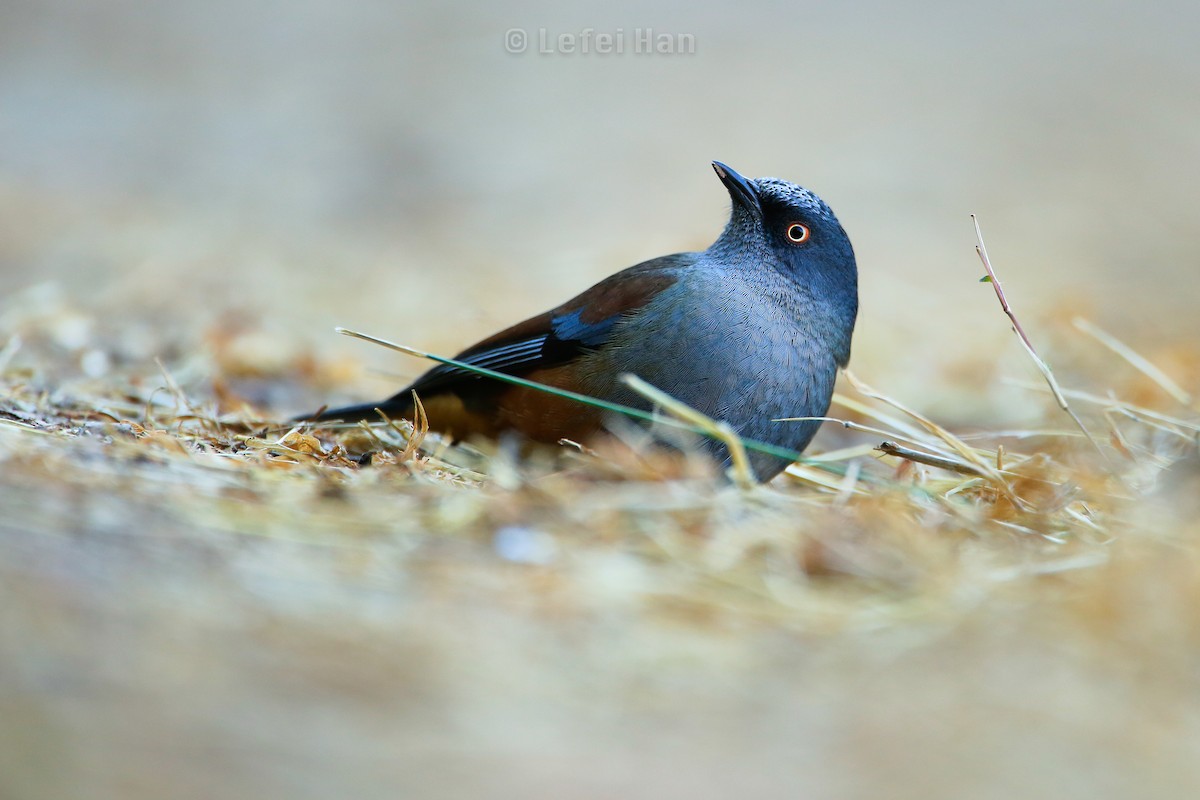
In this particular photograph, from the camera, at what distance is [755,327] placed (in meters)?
3.81

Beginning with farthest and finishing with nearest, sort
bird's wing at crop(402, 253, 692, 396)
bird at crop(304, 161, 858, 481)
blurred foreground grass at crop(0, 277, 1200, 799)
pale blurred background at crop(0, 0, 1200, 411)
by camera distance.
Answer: pale blurred background at crop(0, 0, 1200, 411), bird's wing at crop(402, 253, 692, 396), bird at crop(304, 161, 858, 481), blurred foreground grass at crop(0, 277, 1200, 799)

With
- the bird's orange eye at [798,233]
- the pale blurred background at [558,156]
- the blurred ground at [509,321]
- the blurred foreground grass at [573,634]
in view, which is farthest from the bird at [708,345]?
the pale blurred background at [558,156]

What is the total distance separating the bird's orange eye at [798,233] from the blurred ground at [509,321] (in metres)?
1.55

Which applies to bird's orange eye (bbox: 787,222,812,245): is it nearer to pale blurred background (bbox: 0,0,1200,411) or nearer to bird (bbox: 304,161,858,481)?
bird (bbox: 304,161,858,481)

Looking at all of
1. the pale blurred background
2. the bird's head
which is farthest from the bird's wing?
the pale blurred background

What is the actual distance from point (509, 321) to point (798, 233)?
2.95 m

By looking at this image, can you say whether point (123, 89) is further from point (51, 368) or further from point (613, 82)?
point (51, 368)

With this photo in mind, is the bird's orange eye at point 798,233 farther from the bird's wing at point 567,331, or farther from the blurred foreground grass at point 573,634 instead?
the blurred foreground grass at point 573,634

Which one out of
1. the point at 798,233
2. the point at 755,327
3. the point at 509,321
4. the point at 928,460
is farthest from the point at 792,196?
the point at 509,321

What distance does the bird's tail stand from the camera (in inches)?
171

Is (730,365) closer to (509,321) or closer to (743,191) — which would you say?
(743,191)

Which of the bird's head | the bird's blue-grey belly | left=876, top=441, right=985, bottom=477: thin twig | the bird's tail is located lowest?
the bird's tail

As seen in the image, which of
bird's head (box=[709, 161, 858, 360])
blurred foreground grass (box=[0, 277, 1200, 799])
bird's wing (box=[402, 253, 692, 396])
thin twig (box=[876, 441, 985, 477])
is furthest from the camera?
bird's head (box=[709, 161, 858, 360])

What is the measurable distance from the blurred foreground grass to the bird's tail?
0.93 m
